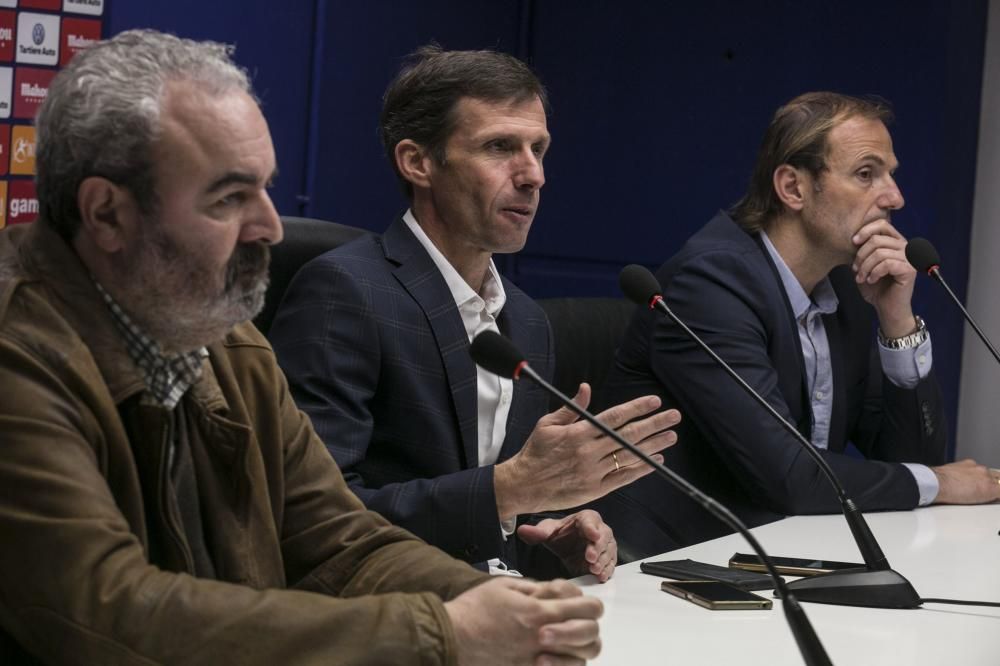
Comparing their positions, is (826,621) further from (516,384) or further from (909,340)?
(909,340)

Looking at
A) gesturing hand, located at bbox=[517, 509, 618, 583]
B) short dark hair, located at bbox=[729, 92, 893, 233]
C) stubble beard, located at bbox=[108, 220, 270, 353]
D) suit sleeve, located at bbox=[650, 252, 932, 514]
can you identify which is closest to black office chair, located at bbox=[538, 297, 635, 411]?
suit sleeve, located at bbox=[650, 252, 932, 514]

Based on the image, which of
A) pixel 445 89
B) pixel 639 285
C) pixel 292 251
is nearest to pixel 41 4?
pixel 292 251

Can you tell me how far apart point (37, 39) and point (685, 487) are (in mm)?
2254

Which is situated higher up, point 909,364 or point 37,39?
point 37,39

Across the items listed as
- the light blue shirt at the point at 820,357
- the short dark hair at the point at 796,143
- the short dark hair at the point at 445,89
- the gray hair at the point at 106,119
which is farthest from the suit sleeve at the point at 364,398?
the short dark hair at the point at 796,143

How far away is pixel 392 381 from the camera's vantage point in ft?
6.75

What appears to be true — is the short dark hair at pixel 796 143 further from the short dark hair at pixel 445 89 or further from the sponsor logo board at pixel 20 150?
the sponsor logo board at pixel 20 150

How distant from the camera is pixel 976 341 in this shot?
4.07m

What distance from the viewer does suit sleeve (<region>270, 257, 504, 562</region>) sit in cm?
190

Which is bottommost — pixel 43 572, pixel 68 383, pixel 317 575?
pixel 317 575

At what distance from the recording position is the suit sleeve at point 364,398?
1.90 metres

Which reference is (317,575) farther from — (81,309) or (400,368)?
(400,368)

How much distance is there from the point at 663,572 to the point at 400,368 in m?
0.54

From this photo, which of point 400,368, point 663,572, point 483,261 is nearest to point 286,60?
point 483,261
